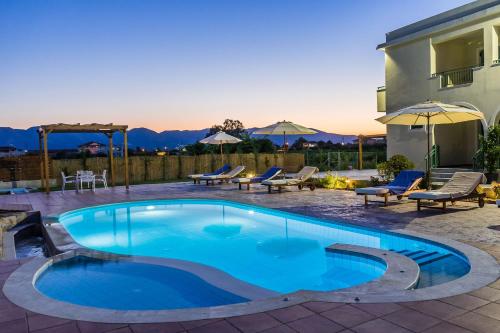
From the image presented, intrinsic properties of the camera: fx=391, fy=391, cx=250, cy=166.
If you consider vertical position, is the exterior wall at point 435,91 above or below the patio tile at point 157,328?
above

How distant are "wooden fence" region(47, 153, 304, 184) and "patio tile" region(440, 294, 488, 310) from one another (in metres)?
16.7

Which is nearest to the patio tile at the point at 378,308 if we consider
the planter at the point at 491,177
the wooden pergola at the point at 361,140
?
the planter at the point at 491,177

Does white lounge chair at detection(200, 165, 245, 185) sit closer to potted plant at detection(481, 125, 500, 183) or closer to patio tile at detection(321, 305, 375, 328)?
potted plant at detection(481, 125, 500, 183)

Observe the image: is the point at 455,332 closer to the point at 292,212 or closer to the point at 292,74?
the point at 292,212

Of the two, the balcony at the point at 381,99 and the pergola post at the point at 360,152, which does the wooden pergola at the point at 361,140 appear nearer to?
the pergola post at the point at 360,152

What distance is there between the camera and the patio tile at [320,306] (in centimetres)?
351

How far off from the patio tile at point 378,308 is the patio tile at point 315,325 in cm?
42

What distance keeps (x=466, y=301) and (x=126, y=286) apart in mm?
4033

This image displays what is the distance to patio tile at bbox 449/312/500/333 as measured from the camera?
9.83 ft

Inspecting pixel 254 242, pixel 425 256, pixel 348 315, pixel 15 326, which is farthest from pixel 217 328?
pixel 254 242

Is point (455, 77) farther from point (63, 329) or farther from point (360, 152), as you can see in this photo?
point (63, 329)

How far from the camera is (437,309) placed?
11.2 ft

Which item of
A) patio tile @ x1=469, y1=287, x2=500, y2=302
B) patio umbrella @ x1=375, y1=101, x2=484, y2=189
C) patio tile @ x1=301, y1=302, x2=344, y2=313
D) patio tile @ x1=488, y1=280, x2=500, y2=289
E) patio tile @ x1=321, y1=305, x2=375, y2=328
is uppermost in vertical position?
patio umbrella @ x1=375, y1=101, x2=484, y2=189

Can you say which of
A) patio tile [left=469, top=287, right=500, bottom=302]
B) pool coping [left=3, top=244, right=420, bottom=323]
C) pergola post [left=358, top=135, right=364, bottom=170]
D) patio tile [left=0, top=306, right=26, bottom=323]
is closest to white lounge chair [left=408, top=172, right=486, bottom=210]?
pool coping [left=3, top=244, right=420, bottom=323]
